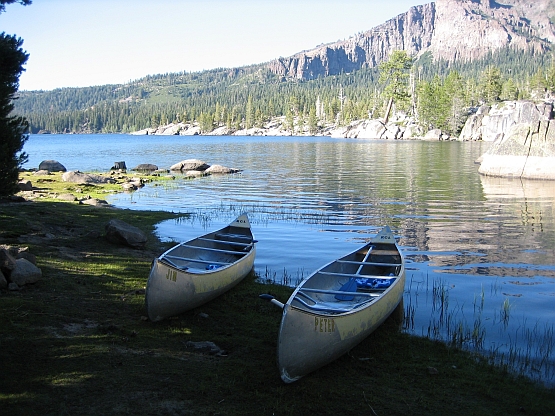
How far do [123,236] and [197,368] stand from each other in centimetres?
909

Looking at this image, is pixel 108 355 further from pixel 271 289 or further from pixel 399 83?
pixel 399 83

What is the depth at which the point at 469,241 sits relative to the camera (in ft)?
63.8

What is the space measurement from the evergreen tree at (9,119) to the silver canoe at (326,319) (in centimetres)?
842

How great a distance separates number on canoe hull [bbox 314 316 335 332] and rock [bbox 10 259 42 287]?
265 inches

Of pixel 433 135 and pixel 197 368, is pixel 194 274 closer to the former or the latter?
pixel 197 368

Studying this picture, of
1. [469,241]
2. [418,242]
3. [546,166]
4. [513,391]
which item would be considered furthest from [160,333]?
[546,166]

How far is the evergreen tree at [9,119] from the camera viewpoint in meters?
12.1

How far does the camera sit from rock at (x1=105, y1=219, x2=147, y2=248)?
16000mm

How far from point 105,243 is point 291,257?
242 inches

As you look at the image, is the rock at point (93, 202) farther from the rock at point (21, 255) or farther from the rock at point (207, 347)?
the rock at point (207, 347)

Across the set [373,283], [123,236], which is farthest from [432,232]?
[123,236]

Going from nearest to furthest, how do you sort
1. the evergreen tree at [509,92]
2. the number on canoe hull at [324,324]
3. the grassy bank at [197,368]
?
the grassy bank at [197,368] < the number on canoe hull at [324,324] < the evergreen tree at [509,92]

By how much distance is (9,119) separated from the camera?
1340 centimetres

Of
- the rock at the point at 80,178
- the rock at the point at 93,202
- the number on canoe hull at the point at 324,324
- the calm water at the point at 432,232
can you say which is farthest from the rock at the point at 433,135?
the number on canoe hull at the point at 324,324
